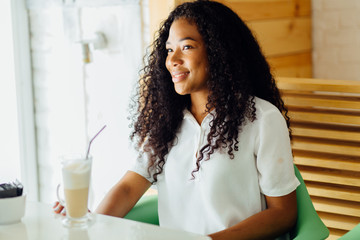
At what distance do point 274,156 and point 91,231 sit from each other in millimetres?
616

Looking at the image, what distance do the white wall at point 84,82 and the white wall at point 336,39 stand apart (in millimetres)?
1240

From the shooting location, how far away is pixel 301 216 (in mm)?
1699

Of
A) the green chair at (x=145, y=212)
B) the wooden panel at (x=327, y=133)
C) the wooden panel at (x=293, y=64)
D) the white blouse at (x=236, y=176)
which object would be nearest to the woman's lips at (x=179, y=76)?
the white blouse at (x=236, y=176)

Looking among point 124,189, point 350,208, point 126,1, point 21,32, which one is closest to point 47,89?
point 21,32

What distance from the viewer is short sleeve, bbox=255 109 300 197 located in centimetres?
163

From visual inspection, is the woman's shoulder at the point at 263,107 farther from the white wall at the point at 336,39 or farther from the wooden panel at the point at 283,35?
the white wall at the point at 336,39

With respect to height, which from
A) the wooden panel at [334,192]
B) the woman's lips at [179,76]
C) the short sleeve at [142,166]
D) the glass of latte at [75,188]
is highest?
the woman's lips at [179,76]

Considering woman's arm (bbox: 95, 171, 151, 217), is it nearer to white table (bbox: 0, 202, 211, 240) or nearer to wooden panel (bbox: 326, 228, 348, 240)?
white table (bbox: 0, 202, 211, 240)

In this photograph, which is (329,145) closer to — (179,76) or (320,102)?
(320,102)

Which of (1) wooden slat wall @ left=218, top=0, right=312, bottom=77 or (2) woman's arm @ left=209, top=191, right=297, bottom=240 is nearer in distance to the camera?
(2) woman's arm @ left=209, top=191, right=297, bottom=240

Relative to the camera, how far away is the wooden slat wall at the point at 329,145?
6.95 ft

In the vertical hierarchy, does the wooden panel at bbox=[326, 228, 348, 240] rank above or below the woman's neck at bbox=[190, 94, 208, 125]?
below

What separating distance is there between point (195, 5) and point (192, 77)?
24 cm

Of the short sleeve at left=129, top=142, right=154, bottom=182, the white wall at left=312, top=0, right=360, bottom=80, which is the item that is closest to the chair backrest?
the short sleeve at left=129, top=142, right=154, bottom=182
